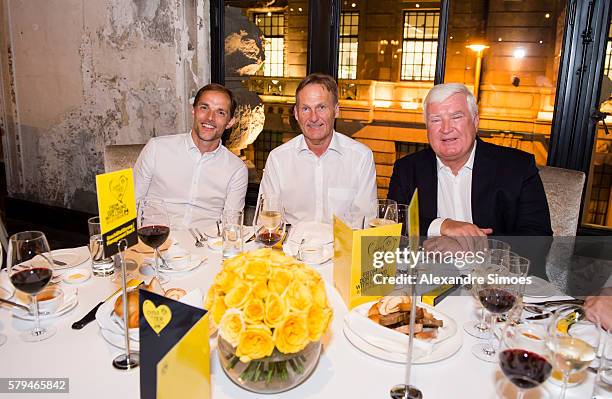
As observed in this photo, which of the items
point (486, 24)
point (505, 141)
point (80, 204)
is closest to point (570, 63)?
point (486, 24)

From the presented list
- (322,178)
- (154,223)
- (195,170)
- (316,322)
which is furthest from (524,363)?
(195,170)

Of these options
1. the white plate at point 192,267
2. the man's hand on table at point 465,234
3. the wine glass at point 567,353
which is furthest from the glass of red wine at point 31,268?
the man's hand on table at point 465,234

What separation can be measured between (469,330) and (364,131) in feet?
9.30

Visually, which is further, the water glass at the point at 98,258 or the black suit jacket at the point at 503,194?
the black suit jacket at the point at 503,194

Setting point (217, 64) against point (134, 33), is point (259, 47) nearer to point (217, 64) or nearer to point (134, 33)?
point (217, 64)

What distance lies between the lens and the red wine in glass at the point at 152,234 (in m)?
1.40

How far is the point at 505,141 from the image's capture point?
3.66m

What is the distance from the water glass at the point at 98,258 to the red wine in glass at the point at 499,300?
3.69 feet

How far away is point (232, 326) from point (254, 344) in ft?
0.17

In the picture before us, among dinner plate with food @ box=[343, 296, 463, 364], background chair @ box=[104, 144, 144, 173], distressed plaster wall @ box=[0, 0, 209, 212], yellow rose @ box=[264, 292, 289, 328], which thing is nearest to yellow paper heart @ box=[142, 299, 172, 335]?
yellow rose @ box=[264, 292, 289, 328]

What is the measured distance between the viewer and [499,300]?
1.11 meters

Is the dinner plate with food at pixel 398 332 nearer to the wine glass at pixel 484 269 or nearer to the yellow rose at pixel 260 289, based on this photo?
the wine glass at pixel 484 269

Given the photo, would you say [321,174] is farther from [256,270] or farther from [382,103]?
[382,103]

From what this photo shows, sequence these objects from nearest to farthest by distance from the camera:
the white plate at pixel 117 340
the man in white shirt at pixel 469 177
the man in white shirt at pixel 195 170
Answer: the white plate at pixel 117 340 → the man in white shirt at pixel 469 177 → the man in white shirt at pixel 195 170
